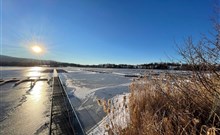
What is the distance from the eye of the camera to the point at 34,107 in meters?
5.46

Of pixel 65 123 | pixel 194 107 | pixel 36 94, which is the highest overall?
pixel 194 107

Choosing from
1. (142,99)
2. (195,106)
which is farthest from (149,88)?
(195,106)

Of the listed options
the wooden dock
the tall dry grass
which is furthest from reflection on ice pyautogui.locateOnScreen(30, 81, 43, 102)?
the tall dry grass

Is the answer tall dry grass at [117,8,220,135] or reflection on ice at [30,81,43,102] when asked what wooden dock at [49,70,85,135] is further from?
reflection on ice at [30,81,43,102]

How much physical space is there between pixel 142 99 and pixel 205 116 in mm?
1220

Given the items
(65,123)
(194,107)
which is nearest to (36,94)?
(65,123)

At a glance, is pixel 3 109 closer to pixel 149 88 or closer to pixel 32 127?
pixel 32 127

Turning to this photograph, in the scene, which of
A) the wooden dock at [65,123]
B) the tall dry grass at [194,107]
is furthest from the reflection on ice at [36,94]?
the tall dry grass at [194,107]

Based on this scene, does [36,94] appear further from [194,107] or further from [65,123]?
[194,107]

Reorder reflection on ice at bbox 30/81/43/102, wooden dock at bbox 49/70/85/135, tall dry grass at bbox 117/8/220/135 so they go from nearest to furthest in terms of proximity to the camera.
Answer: tall dry grass at bbox 117/8/220/135 → wooden dock at bbox 49/70/85/135 → reflection on ice at bbox 30/81/43/102

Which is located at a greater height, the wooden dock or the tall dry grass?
the tall dry grass

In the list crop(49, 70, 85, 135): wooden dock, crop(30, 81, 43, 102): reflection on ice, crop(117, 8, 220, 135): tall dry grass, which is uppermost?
crop(117, 8, 220, 135): tall dry grass

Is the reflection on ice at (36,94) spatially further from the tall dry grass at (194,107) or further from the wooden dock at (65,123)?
the tall dry grass at (194,107)

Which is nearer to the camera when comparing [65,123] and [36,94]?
[65,123]
